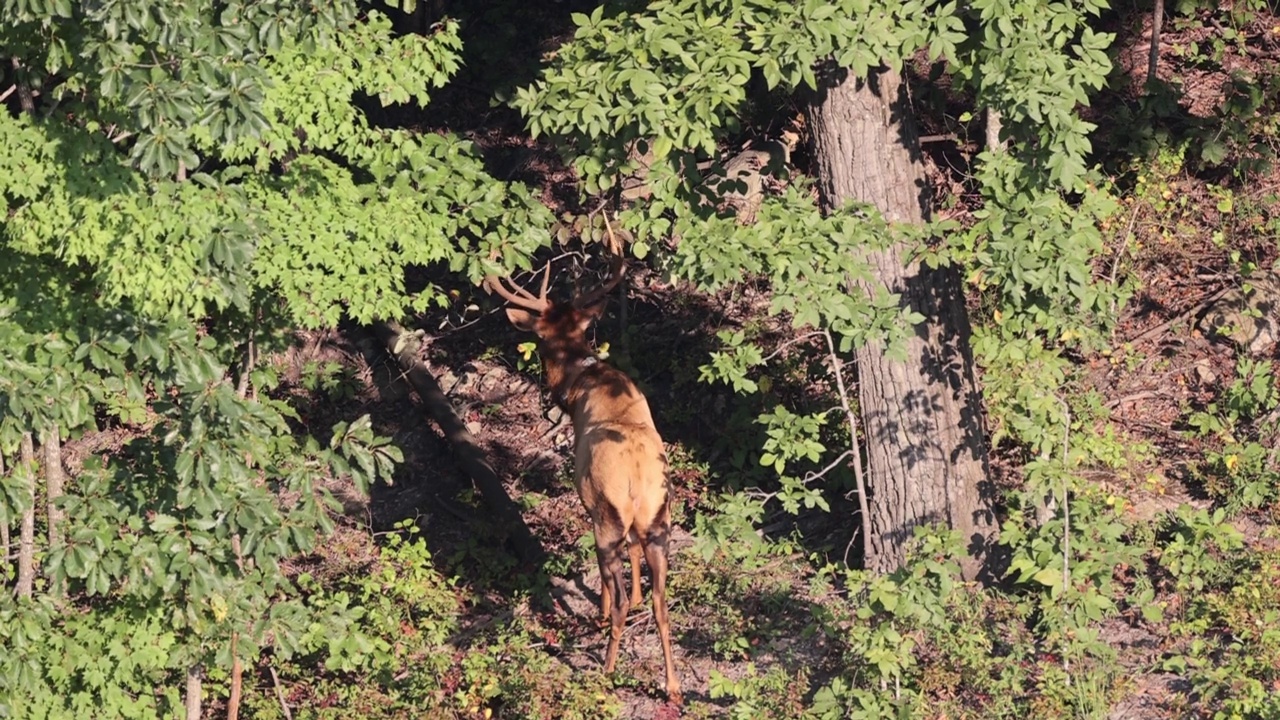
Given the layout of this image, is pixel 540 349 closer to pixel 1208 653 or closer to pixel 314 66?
pixel 314 66

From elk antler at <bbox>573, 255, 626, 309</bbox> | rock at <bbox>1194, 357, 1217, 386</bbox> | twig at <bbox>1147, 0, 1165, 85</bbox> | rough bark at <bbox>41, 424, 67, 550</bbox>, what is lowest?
rough bark at <bbox>41, 424, 67, 550</bbox>

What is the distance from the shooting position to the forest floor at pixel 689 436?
11.2 metres

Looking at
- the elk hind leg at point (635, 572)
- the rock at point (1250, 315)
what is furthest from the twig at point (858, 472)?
the rock at point (1250, 315)

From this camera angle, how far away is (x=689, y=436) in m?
13.6

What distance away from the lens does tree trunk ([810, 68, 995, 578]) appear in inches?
421

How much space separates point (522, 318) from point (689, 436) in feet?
6.06

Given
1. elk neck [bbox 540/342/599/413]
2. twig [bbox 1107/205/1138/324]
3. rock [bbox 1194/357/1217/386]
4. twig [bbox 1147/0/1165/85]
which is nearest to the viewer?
elk neck [bbox 540/342/599/413]

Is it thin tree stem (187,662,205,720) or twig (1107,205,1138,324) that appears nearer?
thin tree stem (187,662,205,720)

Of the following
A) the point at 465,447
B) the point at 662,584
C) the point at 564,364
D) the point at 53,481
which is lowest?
the point at 662,584

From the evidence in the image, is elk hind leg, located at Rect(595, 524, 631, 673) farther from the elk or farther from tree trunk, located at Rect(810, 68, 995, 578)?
tree trunk, located at Rect(810, 68, 995, 578)

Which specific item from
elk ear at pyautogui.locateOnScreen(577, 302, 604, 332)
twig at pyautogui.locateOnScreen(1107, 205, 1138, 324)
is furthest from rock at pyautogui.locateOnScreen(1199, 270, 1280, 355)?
elk ear at pyautogui.locateOnScreen(577, 302, 604, 332)

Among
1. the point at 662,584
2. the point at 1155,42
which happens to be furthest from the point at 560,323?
the point at 1155,42

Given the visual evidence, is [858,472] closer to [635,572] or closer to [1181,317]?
[635,572]

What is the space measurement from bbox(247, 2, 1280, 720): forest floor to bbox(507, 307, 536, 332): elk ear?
153 cm
